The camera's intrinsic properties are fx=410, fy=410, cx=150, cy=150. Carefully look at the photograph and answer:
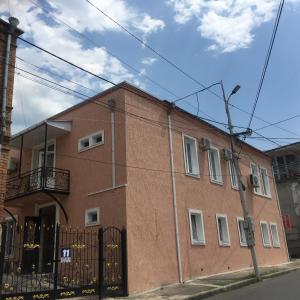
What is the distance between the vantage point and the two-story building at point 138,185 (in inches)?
585

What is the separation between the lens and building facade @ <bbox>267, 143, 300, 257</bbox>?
32.3 meters

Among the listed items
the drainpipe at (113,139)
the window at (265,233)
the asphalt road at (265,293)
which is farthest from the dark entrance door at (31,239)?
the window at (265,233)

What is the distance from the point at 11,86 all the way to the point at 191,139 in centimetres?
1009

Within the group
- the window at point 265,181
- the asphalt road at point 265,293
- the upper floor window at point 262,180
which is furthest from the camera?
the window at point 265,181

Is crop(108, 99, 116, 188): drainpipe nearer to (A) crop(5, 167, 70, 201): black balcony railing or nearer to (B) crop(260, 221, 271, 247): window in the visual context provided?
(A) crop(5, 167, 70, 201): black balcony railing

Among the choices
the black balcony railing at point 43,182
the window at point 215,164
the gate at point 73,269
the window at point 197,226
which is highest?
the window at point 215,164

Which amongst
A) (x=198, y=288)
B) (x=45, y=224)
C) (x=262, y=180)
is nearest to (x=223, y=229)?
(x=198, y=288)

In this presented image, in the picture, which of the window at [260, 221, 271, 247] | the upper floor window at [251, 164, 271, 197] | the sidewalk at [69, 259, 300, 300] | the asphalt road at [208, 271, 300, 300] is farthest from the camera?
the upper floor window at [251, 164, 271, 197]

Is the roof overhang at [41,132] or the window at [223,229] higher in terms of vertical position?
the roof overhang at [41,132]

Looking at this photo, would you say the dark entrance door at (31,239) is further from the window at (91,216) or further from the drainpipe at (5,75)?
the drainpipe at (5,75)

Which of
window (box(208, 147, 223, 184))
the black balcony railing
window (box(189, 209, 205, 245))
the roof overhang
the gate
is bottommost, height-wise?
the gate

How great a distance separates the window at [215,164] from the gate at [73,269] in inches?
314

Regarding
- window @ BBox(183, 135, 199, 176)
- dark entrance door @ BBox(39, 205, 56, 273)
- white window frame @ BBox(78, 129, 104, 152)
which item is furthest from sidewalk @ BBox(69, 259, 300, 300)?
white window frame @ BBox(78, 129, 104, 152)

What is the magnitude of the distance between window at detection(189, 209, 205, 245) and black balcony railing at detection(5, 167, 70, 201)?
5.50m
